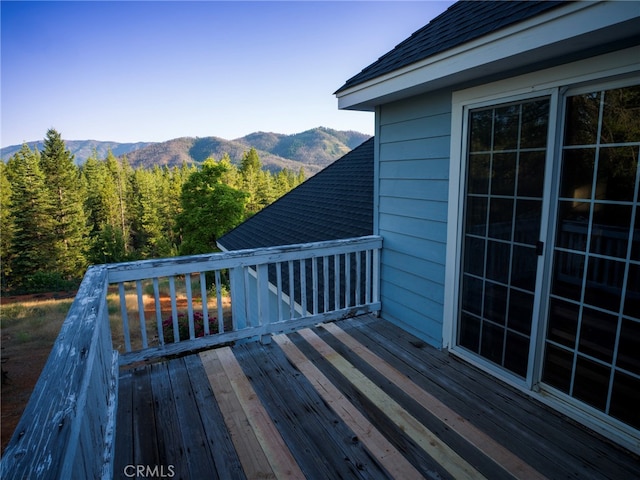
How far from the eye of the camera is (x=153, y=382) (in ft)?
8.91

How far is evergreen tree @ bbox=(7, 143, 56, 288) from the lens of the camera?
981 inches

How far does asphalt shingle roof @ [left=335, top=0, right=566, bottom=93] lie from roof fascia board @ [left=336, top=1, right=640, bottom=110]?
44 mm

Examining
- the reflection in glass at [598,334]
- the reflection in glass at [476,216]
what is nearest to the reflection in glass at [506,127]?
the reflection in glass at [476,216]

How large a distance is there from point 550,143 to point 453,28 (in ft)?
4.07

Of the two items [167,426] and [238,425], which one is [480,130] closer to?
[238,425]

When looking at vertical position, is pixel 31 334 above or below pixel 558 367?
below

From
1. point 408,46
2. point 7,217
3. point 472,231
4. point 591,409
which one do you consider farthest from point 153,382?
point 7,217

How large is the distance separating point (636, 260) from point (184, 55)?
64.7 feet

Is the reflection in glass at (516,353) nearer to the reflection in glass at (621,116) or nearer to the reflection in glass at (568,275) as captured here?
the reflection in glass at (568,275)

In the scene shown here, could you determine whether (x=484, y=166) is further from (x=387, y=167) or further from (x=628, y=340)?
(x=628, y=340)

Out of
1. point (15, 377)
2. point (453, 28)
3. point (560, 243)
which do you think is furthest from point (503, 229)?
point (15, 377)

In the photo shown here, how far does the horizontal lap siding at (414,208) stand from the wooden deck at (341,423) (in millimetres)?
519

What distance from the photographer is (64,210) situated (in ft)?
87.7

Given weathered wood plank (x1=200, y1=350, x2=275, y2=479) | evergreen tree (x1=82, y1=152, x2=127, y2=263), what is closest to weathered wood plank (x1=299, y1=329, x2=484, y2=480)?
weathered wood plank (x1=200, y1=350, x2=275, y2=479)
